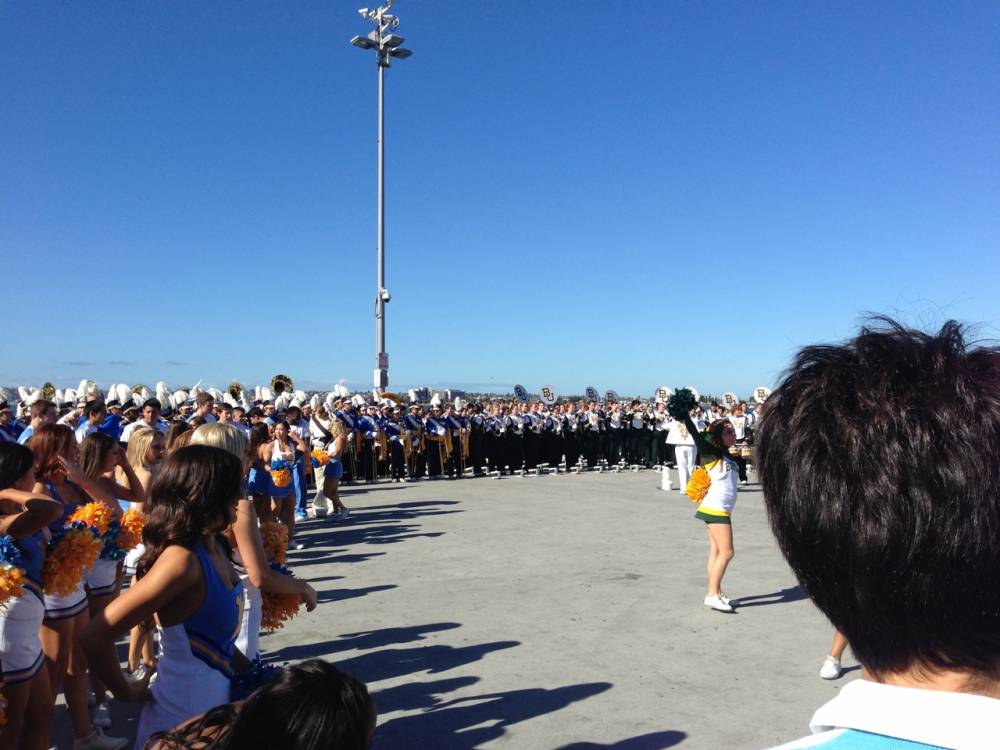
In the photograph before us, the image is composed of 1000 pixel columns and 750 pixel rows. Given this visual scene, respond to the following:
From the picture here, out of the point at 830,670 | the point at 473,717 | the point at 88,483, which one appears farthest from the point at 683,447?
the point at 88,483

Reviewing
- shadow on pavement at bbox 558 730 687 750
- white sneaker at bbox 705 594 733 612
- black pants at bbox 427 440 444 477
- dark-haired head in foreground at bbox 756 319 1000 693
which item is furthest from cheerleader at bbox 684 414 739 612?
black pants at bbox 427 440 444 477

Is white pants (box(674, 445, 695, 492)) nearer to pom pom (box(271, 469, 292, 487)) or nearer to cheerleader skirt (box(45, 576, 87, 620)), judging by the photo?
pom pom (box(271, 469, 292, 487))

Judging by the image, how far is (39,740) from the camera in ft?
12.6

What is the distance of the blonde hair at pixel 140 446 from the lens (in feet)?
20.3

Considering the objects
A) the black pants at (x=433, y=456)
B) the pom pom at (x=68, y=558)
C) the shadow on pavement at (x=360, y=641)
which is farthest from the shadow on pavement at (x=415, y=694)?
the black pants at (x=433, y=456)

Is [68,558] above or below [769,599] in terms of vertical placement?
above

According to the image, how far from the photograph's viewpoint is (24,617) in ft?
12.1

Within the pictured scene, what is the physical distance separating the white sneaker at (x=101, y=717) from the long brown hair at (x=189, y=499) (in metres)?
2.65

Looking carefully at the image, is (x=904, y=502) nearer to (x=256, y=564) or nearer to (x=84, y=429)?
(x=256, y=564)

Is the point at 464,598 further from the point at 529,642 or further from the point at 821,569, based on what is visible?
the point at 821,569

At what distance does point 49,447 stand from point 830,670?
563cm

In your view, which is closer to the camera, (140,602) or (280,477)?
Answer: (140,602)

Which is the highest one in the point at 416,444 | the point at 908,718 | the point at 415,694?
the point at 416,444

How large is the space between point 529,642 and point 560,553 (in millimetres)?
3491
